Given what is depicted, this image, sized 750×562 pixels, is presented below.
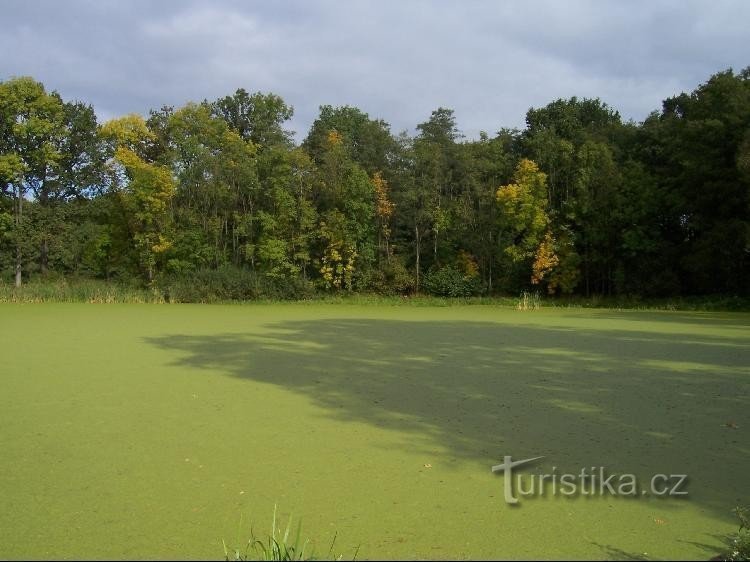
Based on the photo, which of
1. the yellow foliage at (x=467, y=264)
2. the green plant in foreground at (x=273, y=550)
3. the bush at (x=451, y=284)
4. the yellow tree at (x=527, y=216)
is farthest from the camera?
the yellow foliage at (x=467, y=264)

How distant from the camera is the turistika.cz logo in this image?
7.35 feet

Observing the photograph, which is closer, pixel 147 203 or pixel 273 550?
pixel 273 550

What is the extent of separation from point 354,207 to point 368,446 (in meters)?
15.3

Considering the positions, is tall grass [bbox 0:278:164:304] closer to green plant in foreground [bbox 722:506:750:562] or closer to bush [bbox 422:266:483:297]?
bush [bbox 422:266:483:297]

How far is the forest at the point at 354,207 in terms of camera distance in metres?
16.1

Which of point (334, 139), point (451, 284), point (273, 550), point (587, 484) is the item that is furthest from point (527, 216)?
point (273, 550)

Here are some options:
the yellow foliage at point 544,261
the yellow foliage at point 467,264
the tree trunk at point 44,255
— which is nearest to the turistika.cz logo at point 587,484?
the yellow foliage at point 544,261

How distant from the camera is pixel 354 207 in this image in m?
17.8

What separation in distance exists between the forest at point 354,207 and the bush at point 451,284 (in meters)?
0.04

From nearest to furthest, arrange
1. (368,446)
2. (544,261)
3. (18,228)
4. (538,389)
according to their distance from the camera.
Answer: (368,446) → (538,389) → (544,261) → (18,228)

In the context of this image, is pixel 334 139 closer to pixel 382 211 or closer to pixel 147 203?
pixel 382 211

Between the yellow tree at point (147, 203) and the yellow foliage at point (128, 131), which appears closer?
the yellow tree at point (147, 203)

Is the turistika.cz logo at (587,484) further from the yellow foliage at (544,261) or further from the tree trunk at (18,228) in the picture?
the tree trunk at (18,228)

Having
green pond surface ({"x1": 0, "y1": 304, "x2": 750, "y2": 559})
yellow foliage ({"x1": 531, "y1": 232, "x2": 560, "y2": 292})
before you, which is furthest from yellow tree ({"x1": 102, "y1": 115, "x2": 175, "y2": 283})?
green pond surface ({"x1": 0, "y1": 304, "x2": 750, "y2": 559})
